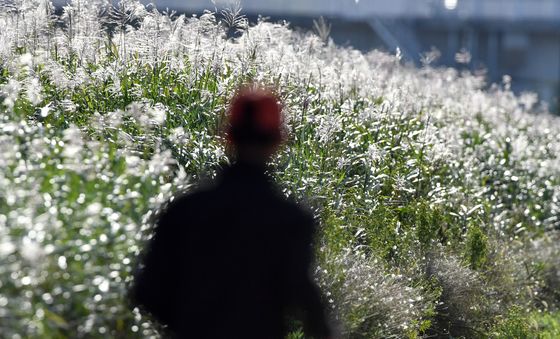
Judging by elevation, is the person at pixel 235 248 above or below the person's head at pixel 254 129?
below

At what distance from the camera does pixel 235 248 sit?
4.86 meters

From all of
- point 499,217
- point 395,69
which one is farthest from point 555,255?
point 395,69

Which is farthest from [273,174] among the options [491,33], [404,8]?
[491,33]

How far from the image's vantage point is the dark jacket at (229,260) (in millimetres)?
4840

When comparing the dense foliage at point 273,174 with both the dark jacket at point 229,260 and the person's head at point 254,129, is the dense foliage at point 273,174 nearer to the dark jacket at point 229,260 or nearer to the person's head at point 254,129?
the dark jacket at point 229,260

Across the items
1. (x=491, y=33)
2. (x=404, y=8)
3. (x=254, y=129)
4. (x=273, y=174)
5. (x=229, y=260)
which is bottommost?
(x=491, y=33)

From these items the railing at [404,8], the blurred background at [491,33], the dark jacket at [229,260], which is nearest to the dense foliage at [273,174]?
the dark jacket at [229,260]

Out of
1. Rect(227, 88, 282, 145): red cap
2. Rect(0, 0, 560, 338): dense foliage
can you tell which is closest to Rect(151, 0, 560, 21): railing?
Rect(0, 0, 560, 338): dense foliage

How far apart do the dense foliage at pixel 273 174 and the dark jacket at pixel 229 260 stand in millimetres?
529

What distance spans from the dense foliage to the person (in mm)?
552

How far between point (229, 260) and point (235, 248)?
2.2 inches

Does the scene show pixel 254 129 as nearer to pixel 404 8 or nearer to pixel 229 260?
pixel 229 260

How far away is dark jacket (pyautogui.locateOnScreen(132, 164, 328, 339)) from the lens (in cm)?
484

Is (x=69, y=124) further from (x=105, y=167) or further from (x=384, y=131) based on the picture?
(x=384, y=131)
